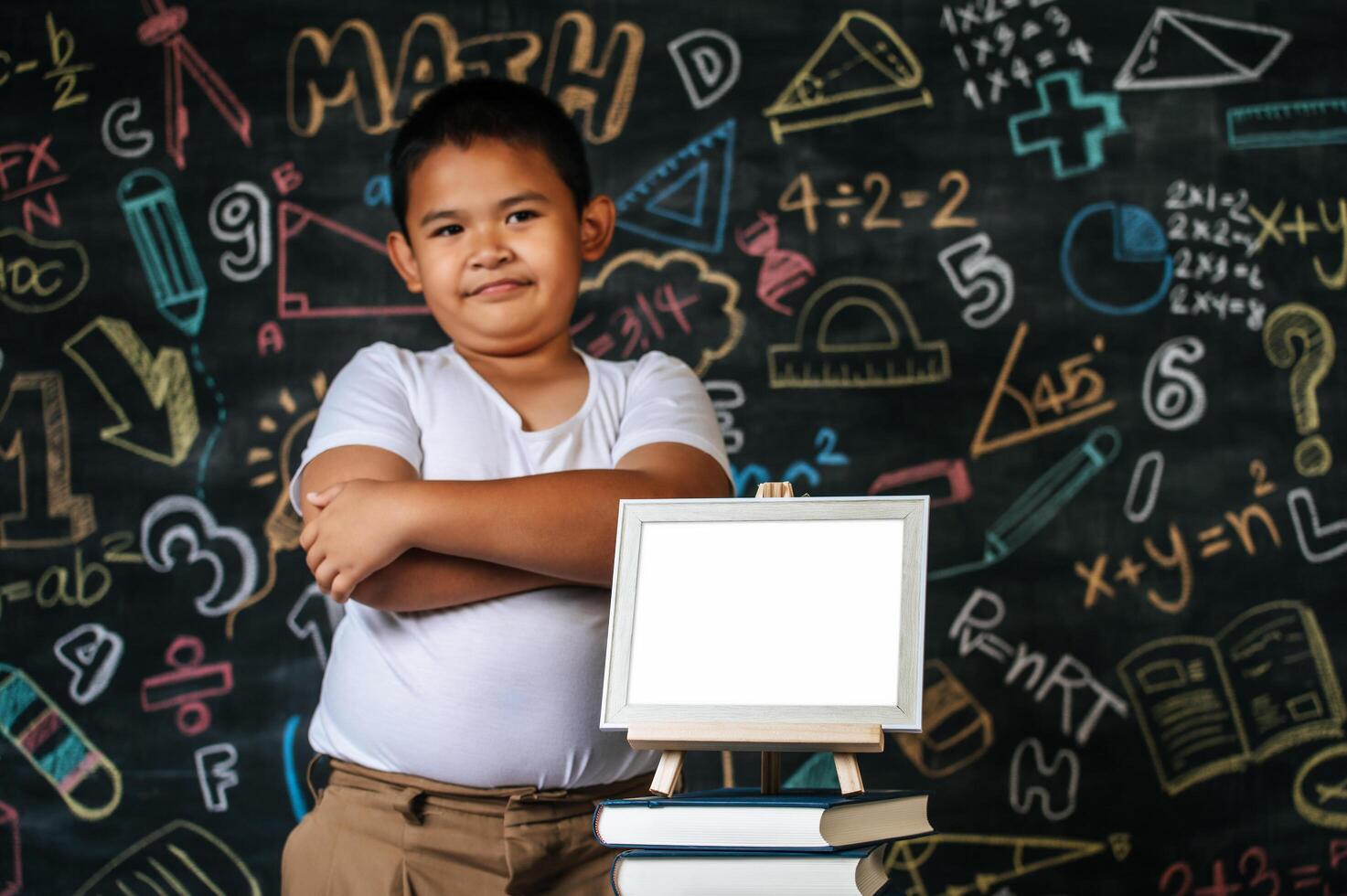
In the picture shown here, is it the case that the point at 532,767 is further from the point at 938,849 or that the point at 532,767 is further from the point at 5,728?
the point at 5,728

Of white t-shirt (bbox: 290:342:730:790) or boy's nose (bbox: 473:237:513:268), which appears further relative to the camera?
boy's nose (bbox: 473:237:513:268)

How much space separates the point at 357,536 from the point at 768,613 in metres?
0.36

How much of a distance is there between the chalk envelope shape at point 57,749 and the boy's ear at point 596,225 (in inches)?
59.3

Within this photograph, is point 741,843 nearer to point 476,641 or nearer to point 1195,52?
point 476,641

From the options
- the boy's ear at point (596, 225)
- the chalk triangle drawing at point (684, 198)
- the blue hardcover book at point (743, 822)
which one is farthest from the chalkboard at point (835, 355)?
the blue hardcover book at point (743, 822)

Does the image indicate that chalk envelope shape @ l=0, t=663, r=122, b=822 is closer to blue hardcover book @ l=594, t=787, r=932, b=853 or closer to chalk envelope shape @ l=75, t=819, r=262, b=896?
chalk envelope shape @ l=75, t=819, r=262, b=896

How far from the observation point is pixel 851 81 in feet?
8.62

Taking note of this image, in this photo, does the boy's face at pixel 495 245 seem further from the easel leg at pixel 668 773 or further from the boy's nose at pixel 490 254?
the easel leg at pixel 668 773

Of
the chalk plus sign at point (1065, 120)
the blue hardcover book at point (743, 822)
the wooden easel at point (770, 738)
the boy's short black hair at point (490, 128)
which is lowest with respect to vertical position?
the blue hardcover book at point (743, 822)

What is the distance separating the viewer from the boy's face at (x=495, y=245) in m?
1.43

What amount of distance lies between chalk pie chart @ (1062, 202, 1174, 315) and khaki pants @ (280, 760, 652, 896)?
5.18 ft

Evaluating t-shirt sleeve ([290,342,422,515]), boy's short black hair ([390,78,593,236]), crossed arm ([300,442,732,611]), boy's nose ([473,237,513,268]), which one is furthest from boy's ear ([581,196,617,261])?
crossed arm ([300,442,732,611])

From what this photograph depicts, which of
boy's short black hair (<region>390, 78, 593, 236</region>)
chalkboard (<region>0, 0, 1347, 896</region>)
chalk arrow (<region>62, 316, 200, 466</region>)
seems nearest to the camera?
boy's short black hair (<region>390, 78, 593, 236</region>)

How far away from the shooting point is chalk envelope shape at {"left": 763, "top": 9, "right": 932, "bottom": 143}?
2.62 m
